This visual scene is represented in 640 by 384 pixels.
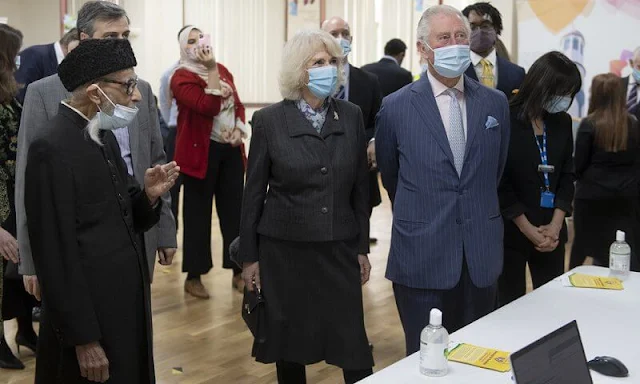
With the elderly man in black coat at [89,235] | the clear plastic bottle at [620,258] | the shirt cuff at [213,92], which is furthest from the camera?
the shirt cuff at [213,92]

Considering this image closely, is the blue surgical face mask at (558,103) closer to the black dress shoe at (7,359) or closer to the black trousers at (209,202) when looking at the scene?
the black trousers at (209,202)

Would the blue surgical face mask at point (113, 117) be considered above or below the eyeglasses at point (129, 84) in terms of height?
Result: below

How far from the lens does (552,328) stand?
2.65 metres

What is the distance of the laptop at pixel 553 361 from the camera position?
1738 mm

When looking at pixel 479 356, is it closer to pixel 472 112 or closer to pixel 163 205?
pixel 472 112

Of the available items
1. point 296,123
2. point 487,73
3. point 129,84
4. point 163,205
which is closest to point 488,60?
point 487,73

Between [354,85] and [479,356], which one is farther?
[354,85]

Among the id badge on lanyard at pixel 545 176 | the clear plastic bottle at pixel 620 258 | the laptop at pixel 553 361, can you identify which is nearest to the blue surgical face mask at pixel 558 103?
the id badge on lanyard at pixel 545 176

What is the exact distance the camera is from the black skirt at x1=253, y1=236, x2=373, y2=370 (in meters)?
3.13

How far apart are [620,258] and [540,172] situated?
0.56 metres

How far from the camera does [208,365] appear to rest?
434 cm

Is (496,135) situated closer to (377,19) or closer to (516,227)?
(516,227)

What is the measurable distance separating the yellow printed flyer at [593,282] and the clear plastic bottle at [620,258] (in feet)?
0.37

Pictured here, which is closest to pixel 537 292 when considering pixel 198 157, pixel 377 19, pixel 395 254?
pixel 395 254
